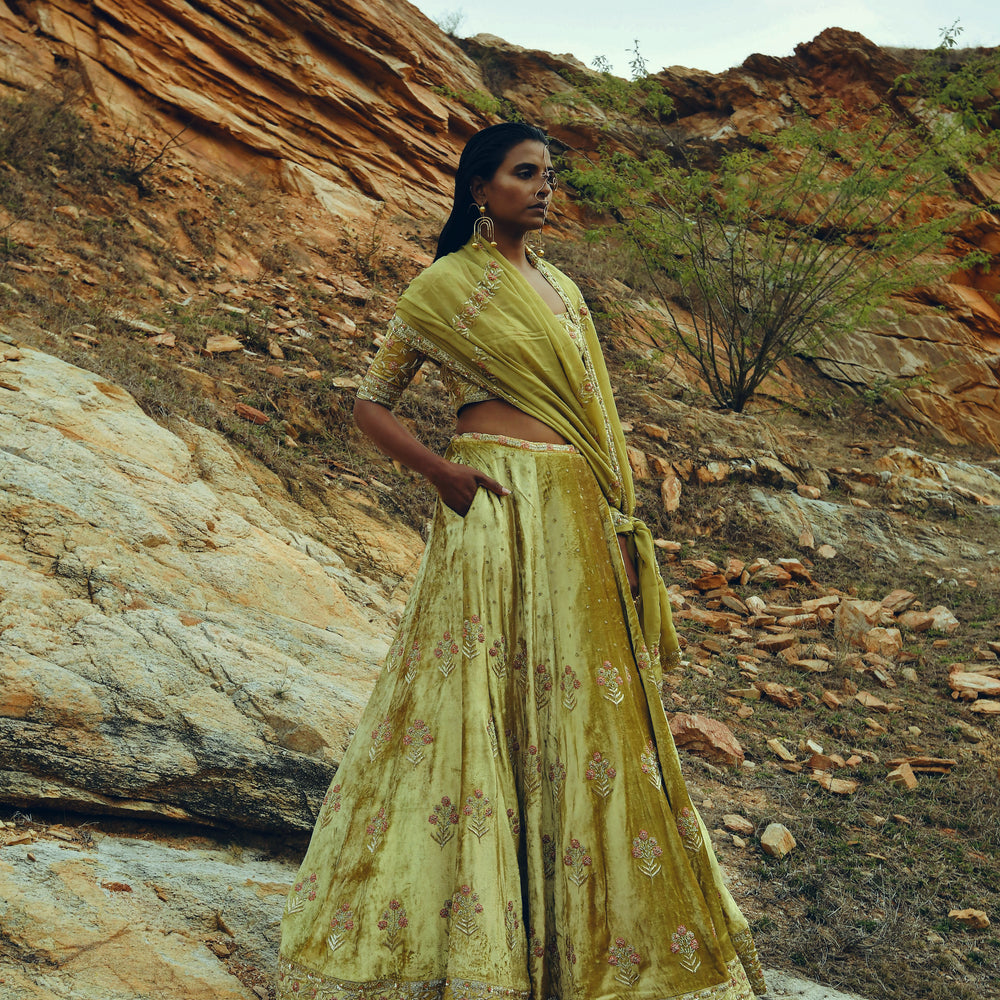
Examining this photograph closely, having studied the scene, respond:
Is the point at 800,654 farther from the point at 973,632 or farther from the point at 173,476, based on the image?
the point at 173,476

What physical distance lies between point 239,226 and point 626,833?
8.37m

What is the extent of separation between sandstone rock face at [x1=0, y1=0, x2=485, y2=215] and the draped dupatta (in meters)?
8.68

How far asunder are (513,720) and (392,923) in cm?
46

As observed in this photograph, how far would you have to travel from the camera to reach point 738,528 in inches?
265

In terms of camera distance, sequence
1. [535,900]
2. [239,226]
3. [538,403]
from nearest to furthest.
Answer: [535,900]
[538,403]
[239,226]

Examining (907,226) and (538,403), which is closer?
(538,403)

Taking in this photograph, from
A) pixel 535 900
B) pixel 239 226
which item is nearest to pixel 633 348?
pixel 239 226

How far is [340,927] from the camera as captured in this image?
1.64 metres

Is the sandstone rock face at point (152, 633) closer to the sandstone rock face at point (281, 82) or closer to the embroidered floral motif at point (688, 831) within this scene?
the embroidered floral motif at point (688, 831)

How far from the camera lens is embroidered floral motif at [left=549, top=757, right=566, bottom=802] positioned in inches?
67.2

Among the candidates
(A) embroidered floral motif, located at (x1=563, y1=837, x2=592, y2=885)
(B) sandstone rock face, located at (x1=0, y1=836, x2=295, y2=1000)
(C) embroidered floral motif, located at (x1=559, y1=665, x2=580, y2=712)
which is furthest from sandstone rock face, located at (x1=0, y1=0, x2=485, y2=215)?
(A) embroidered floral motif, located at (x1=563, y1=837, x2=592, y2=885)

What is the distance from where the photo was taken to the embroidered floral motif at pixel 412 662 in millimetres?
1799

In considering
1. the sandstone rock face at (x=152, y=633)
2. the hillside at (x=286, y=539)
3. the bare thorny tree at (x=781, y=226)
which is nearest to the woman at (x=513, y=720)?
the hillside at (x=286, y=539)

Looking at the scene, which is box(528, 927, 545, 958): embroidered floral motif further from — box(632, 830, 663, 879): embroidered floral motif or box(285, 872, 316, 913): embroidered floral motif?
box(285, 872, 316, 913): embroidered floral motif
